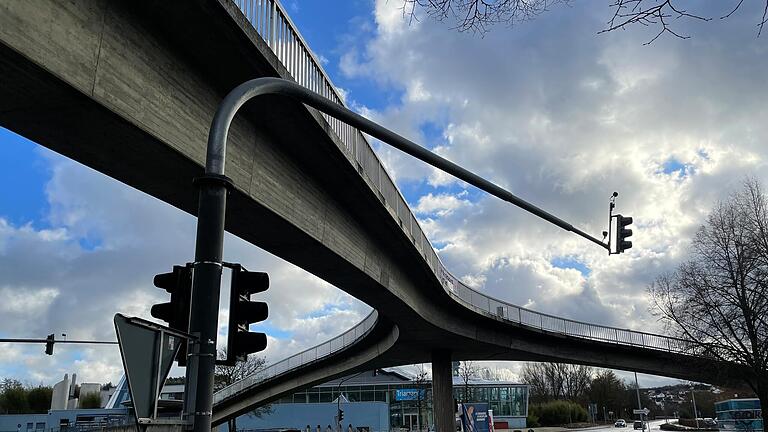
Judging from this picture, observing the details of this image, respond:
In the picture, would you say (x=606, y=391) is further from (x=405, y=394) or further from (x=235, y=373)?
(x=235, y=373)

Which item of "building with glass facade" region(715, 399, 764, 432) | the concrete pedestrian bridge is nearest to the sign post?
the concrete pedestrian bridge

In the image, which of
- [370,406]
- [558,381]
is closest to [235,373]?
Result: [370,406]

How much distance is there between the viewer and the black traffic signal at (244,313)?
572 centimetres

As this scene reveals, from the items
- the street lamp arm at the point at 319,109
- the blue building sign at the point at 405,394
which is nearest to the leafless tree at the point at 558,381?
the blue building sign at the point at 405,394

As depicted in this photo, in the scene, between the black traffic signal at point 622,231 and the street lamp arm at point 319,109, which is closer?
the street lamp arm at point 319,109

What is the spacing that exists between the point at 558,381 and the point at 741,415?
80967 mm

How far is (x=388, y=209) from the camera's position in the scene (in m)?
16.7

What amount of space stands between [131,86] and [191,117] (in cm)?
138

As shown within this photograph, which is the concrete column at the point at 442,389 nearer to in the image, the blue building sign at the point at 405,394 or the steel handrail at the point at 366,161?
the steel handrail at the point at 366,161

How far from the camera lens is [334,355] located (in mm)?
42625

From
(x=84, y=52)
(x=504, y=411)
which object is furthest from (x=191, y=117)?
(x=504, y=411)

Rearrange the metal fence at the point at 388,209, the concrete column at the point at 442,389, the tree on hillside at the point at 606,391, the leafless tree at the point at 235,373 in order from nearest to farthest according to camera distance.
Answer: the metal fence at the point at 388,209, the concrete column at the point at 442,389, the leafless tree at the point at 235,373, the tree on hillside at the point at 606,391

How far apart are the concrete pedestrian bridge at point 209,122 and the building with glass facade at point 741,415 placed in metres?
36.9

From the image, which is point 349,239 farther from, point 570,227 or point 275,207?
point 570,227
